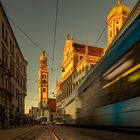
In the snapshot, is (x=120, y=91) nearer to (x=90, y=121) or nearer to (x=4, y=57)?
(x=90, y=121)

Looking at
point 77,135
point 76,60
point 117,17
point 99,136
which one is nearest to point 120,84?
point 99,136

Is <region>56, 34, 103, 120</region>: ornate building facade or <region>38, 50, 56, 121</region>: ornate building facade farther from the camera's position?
<region>38, 50, 56, 121</region>: ornate building facade

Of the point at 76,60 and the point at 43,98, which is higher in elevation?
the point at 76,60

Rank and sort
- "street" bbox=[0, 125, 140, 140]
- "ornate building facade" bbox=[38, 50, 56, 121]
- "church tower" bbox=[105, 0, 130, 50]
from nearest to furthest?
"street" bbox=[0, 125, 140, 140]
"church tower" bbox=[105, 0, 130, 50]
"ornate building facade" bbox=[38, 50, 56, 121]

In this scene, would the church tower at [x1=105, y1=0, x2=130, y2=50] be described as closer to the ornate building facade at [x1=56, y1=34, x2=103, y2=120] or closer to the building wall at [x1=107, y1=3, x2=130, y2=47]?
the building wall at [x1=107, y1=3, x2=130, y2=47]

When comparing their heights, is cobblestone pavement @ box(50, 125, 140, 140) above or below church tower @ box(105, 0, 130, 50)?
below

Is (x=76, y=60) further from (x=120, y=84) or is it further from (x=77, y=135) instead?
(x=120, y=84)

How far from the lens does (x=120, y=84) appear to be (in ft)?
32.3

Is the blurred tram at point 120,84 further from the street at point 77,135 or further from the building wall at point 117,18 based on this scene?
the building wall at point 117,18

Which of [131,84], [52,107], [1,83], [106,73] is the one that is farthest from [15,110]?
[52,107]

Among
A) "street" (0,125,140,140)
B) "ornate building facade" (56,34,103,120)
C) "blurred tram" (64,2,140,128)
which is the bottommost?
"street" (0,125,140,140)

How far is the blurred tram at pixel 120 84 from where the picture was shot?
8.54 m

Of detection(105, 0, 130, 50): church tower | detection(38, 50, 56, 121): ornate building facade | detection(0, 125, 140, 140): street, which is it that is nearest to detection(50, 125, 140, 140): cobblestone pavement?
detection(0, 125, 140, 140): street

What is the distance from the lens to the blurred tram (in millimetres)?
8539
